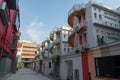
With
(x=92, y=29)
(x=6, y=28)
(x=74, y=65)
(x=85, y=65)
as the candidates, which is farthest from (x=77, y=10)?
(x=6, y=28)

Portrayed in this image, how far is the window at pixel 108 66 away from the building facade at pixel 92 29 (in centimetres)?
60

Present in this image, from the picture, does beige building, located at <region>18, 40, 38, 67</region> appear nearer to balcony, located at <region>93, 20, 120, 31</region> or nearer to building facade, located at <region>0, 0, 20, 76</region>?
building facade, located at <region>0, 0, 20, 76</region>

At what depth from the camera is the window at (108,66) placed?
8.90 meters

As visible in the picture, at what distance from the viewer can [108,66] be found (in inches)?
383

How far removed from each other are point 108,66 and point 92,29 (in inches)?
189

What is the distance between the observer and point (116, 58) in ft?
29.3

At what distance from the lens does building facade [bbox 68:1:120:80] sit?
478 inches

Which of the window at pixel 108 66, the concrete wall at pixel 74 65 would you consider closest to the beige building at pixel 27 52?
the concrete wall at pixel 74 65

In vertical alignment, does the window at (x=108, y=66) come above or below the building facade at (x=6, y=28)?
below

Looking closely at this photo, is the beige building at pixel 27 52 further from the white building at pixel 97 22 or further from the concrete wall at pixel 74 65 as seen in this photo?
the white building at pixel 97 22

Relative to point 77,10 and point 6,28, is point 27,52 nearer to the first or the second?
point 77,10

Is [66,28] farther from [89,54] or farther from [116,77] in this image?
[116,77]

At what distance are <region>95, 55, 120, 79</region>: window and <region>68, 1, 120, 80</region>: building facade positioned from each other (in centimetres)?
60

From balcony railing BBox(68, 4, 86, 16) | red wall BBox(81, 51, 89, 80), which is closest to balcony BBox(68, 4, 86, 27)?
balcony railing BBox(68, 4, 86, 16)
